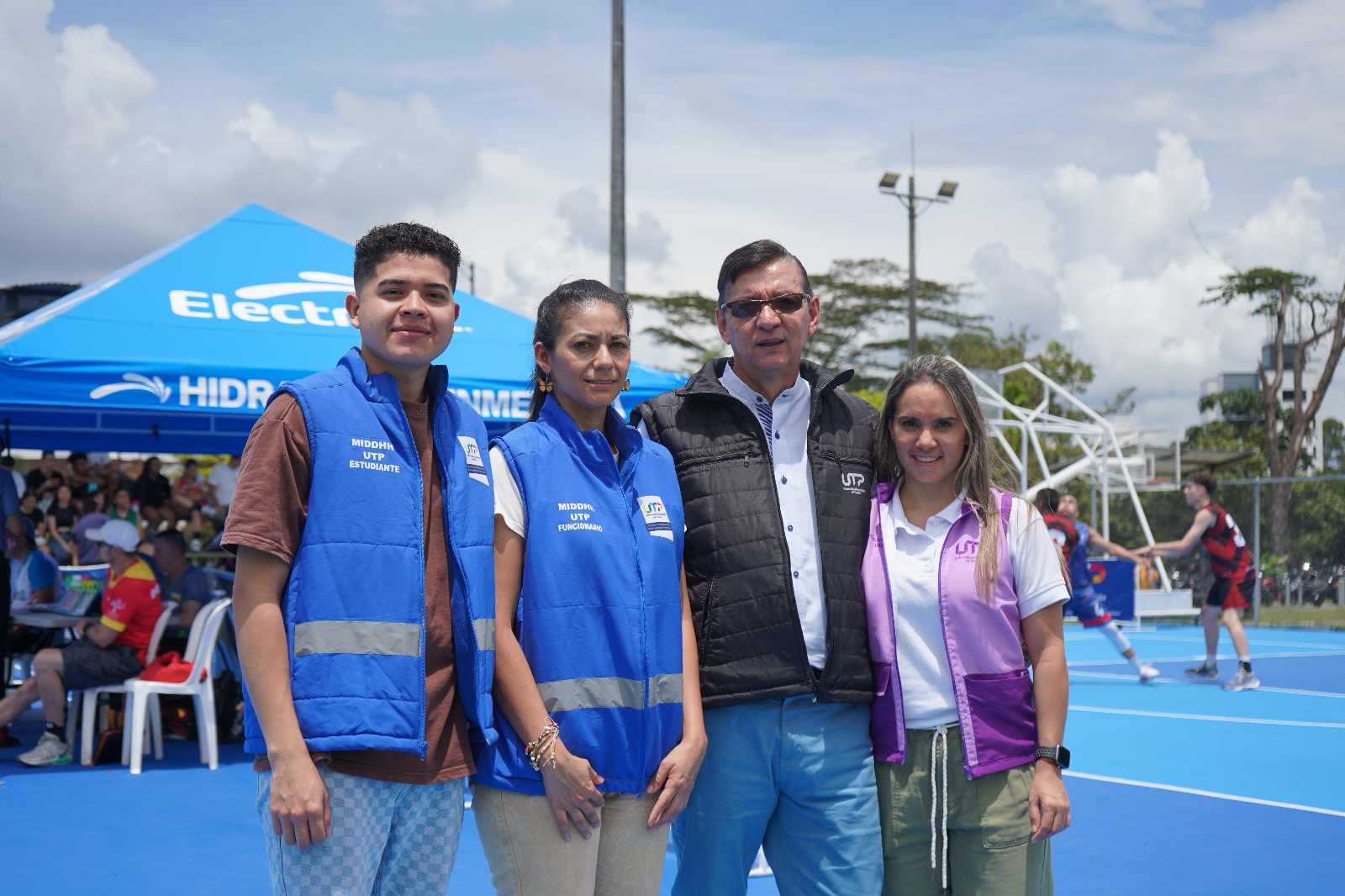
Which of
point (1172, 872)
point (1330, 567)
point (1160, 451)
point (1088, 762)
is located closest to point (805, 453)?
point (1172, 872)

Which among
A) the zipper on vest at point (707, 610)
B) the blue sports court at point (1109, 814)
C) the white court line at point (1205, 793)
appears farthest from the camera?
the white court line at point (1205, 793)

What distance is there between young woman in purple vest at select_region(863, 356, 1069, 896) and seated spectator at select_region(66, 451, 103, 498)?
13975mm

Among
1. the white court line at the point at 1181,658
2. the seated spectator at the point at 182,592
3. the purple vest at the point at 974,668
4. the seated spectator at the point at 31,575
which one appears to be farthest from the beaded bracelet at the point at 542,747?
the white court line at the point at 1181,658

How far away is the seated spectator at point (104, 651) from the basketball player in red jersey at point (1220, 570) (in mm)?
8739

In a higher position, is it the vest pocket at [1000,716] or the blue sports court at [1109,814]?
the vest pocket at [1000,716]

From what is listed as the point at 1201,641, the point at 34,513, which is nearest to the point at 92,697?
the point at 34,513

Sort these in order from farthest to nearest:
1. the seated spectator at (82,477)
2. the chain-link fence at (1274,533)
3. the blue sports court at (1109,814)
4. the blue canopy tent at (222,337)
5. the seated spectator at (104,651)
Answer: the chain-link fence at (1274,533) < the seated spectator at (82,477) < the seated spectator at (104,651) < the blue canopy tent at (222,337) < the blue sports court at (1109,814)

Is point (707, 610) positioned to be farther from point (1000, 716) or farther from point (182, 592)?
point (182, 592)

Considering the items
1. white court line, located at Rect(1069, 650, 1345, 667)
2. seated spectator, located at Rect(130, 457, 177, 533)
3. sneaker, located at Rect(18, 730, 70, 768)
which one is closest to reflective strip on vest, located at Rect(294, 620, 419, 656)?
sneaker, located at Rect(18, 730, 70, 768)

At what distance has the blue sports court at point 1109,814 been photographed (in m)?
4.95

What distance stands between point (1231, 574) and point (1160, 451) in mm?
Answer: 20810

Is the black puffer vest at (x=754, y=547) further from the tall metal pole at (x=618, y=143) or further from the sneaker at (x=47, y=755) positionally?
the tall metal pole at (x=618, y=143)

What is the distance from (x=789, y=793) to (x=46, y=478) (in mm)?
14352

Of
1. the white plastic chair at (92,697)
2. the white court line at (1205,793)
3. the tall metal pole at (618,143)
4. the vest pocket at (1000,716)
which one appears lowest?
the white court line at (1205,793)
